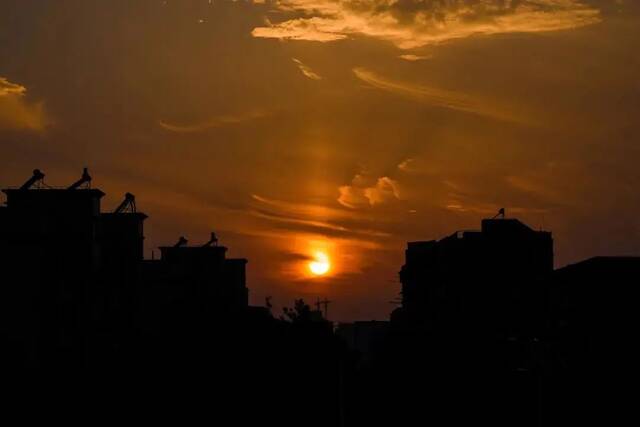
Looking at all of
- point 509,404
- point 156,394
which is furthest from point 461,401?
point 156,394

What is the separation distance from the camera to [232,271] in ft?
635

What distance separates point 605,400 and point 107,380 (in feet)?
100

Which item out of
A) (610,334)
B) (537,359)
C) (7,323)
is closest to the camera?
(537,359)

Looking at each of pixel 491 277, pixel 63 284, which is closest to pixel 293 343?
pixel 63 284

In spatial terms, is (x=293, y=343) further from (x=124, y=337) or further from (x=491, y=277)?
(x=491, y=277)

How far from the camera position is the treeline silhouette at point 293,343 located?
69688 mm

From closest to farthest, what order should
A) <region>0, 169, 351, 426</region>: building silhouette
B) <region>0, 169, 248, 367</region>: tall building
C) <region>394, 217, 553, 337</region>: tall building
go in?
<region>0, 169, 351, 426</region>: building silhouette, <region>0, 169, 248, 367</region>: tall building, <region>394, 217, 553, 337</region>: tall building

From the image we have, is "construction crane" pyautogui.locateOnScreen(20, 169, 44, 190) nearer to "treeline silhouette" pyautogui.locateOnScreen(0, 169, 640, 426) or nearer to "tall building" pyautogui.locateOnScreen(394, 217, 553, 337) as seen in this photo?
"treeline silhouette" pyautogui.locateOnScreen(0, 169, 640, 426)

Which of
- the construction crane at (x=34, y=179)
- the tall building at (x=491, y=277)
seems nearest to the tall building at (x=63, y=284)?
the construction crane at (x=34, y=179)

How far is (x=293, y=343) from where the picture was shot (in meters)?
85.5

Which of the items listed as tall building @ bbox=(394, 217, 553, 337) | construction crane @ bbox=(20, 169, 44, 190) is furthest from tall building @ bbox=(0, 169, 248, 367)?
tall building @ bbox=(394, 217, 553, 337)

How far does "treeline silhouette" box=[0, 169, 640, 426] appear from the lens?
69.7 meters

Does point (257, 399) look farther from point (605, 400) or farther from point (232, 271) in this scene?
point (232, 271)

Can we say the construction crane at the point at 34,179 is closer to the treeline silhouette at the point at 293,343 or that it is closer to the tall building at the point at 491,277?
the treeline silhouette at the point at 293,343
